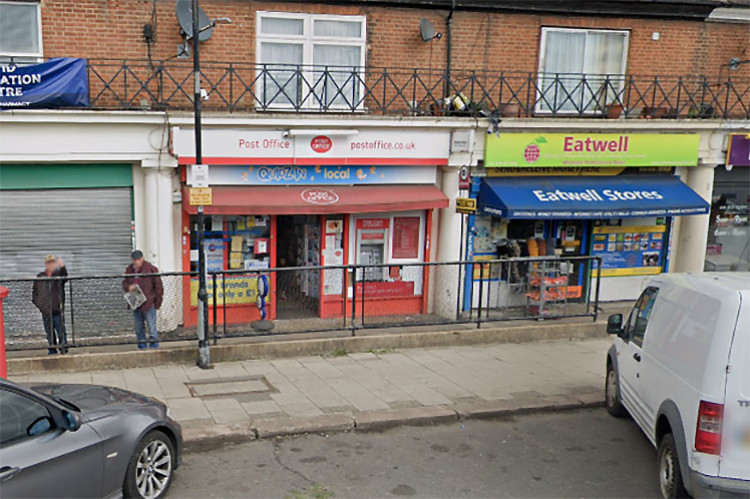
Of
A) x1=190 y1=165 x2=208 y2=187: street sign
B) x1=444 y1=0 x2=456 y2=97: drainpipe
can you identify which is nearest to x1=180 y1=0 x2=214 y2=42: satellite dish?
x1=190 y1=165 x2=208 y2=187: street sign


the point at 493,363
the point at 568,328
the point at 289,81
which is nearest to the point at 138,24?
the point at 289,81

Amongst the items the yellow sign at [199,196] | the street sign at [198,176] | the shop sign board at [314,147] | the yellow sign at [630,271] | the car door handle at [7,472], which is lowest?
the yellow sign at [630,271]

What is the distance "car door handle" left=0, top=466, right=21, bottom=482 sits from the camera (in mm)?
4543

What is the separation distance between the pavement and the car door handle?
2.76 metres

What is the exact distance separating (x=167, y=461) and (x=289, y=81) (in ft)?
27.4

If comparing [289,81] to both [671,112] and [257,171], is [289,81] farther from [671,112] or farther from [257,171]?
[671,112]

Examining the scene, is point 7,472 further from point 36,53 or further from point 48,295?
point 36,53

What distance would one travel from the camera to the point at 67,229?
39.5 feet

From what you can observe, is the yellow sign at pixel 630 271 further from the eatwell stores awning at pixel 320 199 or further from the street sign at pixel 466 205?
the eatwell stores awning at pixel 320 199

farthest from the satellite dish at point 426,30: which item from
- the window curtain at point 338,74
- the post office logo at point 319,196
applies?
the post office logo at point 319,196

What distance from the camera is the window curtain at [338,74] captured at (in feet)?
43.6

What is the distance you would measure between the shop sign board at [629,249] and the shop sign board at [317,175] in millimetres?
4322

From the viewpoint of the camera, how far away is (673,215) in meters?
14.7

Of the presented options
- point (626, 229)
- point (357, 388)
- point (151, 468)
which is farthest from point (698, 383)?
point (626, 229)
